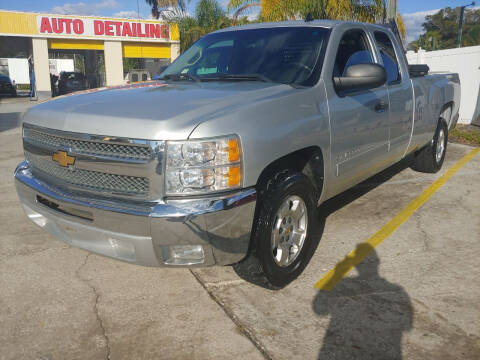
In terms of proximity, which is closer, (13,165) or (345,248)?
(345,248)

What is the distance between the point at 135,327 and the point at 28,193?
126cm

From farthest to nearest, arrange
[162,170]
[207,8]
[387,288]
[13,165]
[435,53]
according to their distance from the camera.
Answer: [207,8]
[435,53]
[13,165]
[387,288]
[162,170]

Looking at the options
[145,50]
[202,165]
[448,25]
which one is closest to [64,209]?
[202,165]

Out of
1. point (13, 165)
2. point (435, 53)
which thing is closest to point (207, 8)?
point (435, 53)

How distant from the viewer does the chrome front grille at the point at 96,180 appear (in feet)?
8.52

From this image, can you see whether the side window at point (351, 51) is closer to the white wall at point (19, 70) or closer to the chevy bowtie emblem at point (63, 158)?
the chevy bowtie emblem at point (63, 158)

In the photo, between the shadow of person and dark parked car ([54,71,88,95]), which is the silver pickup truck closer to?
the shadow of person

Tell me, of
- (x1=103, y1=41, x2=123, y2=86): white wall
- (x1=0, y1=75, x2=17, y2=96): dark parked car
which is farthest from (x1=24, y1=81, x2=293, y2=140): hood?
(x1=0, y1=75, x2=17, y2=96): dark parked car

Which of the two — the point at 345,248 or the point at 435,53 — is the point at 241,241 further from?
the point at 435,53

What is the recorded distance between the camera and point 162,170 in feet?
8.18

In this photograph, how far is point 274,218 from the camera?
2.90 m

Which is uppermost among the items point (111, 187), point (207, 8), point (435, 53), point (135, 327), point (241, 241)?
point (207, 8)

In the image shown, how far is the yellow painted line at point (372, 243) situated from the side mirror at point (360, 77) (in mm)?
1372

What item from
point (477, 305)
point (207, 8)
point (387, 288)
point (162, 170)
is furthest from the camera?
point (207, 8)
